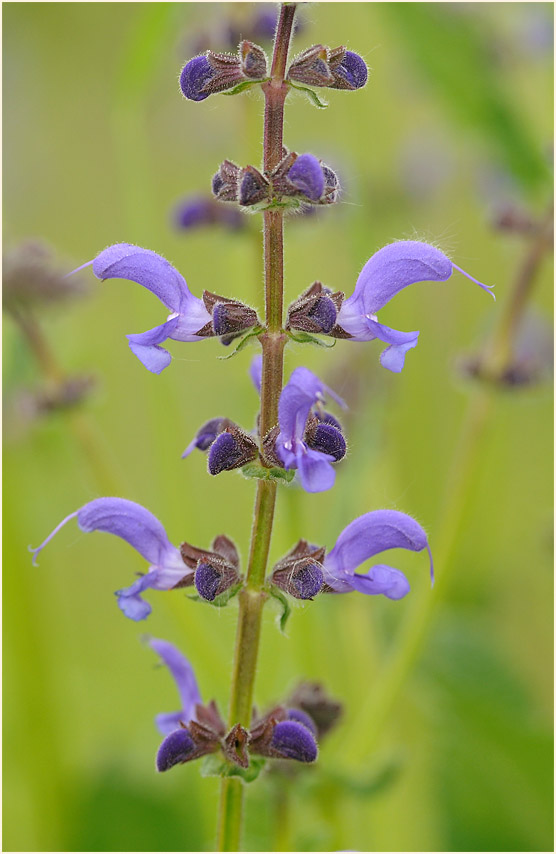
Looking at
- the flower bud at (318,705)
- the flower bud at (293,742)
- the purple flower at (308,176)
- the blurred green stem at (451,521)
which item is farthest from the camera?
the blurred green stem at (451,521)

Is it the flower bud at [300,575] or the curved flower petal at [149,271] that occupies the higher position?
the curved flower petal at [149,271]

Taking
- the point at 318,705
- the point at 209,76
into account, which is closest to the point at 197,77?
the point at 209,76

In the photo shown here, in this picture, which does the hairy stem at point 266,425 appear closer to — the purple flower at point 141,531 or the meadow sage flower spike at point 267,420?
the meadow sage flower spike at point 267,420

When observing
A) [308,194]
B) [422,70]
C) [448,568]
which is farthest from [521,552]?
[308,194]

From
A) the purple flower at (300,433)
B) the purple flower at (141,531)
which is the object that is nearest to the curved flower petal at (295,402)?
the purple flower at (300,433)

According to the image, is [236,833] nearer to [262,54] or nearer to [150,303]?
[262,54]

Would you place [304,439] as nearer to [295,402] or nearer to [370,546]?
[295,402]
